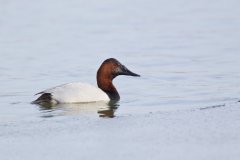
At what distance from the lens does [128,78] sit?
13141mm

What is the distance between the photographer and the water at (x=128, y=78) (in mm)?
8172

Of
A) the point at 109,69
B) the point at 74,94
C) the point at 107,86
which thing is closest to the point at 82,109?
the point at 74,94

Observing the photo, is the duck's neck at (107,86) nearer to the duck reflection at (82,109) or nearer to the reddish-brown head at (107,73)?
the reddish-brown head at (107,73)

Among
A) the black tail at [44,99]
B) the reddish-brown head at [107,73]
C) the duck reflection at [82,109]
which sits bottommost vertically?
the duck reflection at [82,109]

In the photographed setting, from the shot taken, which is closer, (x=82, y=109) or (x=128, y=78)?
(x=82, y=109)

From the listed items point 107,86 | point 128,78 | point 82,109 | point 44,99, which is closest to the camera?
point 82,109

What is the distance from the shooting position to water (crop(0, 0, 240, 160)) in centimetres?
817

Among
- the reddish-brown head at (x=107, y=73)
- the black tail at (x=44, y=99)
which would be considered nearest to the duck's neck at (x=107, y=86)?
the reddish-brown head at (x=107, y=73)

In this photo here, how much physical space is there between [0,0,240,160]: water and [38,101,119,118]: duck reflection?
1 cm

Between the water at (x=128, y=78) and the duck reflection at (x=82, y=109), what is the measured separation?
13mm

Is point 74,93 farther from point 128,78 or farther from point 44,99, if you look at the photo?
point 128,78

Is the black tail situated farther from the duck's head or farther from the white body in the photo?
the duck's head

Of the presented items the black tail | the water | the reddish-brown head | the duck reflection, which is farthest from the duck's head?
the black tail

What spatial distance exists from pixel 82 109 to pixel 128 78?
8.97ft
